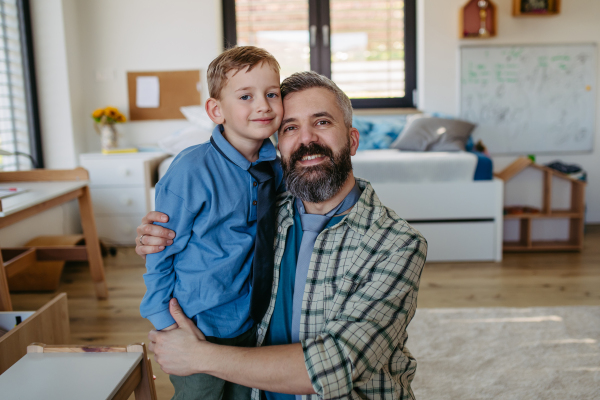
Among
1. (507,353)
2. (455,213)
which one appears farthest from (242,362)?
(455,213)

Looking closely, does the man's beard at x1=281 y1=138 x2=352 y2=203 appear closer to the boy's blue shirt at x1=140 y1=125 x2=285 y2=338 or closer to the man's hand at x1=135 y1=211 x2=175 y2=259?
the boy's blue shirt at x1=140 y1=125 x2=285 y2=338

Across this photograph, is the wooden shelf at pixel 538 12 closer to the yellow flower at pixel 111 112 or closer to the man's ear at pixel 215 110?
the yellow flower at pixel 111 112

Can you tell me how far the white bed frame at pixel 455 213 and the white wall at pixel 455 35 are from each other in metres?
1.08

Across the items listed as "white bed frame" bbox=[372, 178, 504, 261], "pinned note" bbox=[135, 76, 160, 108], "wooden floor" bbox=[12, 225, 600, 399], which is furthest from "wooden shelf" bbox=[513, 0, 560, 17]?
"pinned note" bbox=[135, 76, 160, 108]

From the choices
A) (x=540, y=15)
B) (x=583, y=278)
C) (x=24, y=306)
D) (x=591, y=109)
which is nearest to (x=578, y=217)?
(x=583, y=278)

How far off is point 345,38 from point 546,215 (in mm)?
2137

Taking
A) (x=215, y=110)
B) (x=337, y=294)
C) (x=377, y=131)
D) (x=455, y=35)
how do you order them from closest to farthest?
1. (x=337, y=294)
2. (x=215, y=110)
3. (x=377, y=131)
4. (x=455, y=35)

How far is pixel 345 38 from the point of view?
427cm

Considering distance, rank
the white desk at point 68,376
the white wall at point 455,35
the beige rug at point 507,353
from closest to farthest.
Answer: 1. the white desk at point 68,376
2. the beige rug at point 507,353
3. the white wall at point 455,35

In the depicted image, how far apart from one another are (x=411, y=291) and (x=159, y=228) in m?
0.58

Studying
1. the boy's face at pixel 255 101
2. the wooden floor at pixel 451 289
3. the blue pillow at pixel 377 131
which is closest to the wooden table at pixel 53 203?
the wooden floor at pixel 451 289

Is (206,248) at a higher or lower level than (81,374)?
higher

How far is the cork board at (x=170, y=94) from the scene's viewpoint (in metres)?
4.17

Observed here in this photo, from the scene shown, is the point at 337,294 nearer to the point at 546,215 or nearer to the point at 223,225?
the point at 223,225
